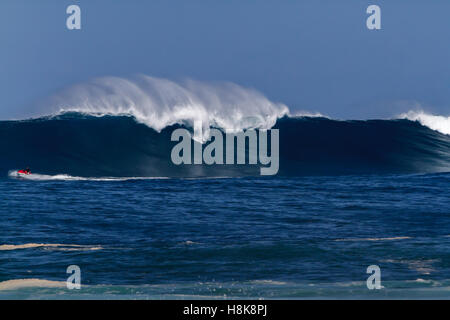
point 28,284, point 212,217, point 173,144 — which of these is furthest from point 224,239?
point 173,144

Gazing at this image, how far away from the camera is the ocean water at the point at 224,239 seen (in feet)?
23.2

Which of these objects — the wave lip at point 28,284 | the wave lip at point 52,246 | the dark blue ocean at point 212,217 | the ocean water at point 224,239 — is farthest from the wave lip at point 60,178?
the wave lip at point 28,284

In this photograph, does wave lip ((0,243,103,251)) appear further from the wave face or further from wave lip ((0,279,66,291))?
the wave face

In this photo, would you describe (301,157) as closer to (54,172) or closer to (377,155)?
(377,155)

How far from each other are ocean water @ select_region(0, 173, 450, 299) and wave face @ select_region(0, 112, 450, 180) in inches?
125

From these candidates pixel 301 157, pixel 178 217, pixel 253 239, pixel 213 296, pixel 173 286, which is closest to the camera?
pixel 213 296

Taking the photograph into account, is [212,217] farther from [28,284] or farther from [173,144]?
[173,144]

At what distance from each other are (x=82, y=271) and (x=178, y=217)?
4.02 m

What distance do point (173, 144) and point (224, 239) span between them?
1234cm

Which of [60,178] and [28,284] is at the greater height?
[60,178]

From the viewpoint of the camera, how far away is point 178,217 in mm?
11758

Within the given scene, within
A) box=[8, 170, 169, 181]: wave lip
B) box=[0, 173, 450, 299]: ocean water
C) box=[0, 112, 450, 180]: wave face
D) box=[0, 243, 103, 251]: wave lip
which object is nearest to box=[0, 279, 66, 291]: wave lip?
box=[0, 173, 450, 299]: ocean water

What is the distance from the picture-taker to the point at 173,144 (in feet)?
71.7
